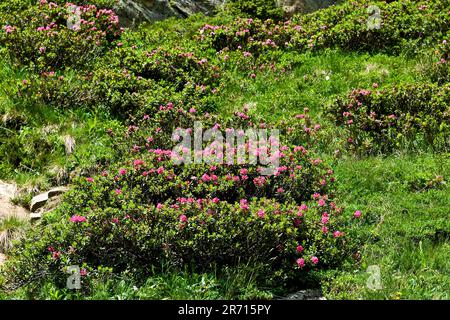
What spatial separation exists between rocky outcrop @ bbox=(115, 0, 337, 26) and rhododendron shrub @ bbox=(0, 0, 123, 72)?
26.3 inches

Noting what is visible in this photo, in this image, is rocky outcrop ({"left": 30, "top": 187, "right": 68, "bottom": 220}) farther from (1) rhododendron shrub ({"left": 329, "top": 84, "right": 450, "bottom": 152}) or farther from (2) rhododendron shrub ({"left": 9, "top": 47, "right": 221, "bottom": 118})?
(1) rhododendron shrub ({"left": 329, "top": 84, "right": 450, "bottom": 152})

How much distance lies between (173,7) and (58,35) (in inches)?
136

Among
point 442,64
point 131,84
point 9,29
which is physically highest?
point 9,29

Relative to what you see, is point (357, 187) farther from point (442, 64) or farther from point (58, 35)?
point (58, 35)

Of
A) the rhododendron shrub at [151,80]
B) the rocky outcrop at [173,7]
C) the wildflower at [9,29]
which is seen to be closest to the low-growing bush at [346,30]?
the rocky outcrop at [173,7]

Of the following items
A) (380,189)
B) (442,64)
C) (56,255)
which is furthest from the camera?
(442,64)

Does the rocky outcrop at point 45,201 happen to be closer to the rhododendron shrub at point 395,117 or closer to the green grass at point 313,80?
the green grass at point 313,80

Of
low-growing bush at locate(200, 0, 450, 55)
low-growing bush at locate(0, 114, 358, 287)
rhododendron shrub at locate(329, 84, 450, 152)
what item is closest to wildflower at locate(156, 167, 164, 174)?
low-growing bush at locate(0, 114, 358, 287)

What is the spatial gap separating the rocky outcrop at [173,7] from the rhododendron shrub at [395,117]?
4.84m

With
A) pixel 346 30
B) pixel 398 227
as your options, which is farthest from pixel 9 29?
pixel 398 227

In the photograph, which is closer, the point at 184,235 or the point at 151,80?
the point at 184,235

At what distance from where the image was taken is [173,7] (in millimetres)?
15398
